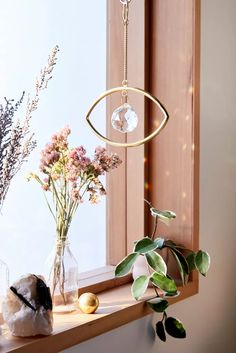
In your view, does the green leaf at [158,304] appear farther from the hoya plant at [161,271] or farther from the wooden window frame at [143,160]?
the wooden window frame at [143,160]

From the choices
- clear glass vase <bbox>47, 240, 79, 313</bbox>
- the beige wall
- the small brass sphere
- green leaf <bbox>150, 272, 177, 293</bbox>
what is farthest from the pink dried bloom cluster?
the beige wall

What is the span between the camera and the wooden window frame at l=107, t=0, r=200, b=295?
1.64 meters

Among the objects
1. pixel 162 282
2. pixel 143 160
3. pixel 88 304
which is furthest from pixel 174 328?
pixel 143 160

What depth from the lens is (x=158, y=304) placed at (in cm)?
144

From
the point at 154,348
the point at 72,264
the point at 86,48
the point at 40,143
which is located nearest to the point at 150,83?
the point at 86,48

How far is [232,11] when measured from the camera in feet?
6.39

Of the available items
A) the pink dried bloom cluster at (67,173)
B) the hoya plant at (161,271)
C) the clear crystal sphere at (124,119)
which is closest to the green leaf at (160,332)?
the hoya plant at (161,271)

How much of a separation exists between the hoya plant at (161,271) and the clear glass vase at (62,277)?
147 mm

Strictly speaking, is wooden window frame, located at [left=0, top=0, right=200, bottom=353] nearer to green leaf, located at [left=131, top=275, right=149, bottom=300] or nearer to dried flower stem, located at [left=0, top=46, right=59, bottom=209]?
green leaf, located at [left=131, top=275, right=149, bottom=300]

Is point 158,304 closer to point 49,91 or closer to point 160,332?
point 160,332

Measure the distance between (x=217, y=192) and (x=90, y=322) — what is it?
80 centimetres

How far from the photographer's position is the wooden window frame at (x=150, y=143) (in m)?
1.64

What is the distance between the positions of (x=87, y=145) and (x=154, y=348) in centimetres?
62

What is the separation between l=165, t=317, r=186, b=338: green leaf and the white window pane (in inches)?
11.8
